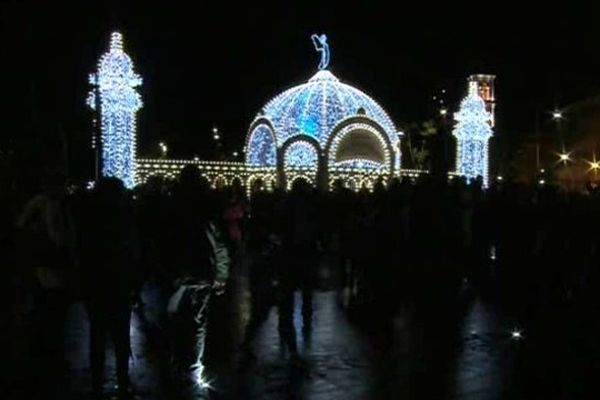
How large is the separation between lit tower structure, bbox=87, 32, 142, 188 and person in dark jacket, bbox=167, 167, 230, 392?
21.2 metres

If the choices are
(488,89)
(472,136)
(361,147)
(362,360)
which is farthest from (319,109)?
(488,89)

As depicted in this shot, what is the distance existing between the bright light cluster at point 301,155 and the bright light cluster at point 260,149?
1.06 meters

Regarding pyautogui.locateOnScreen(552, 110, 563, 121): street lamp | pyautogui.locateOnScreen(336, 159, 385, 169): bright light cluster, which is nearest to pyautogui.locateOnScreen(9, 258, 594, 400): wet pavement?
pyautogui.locateOnScreen(336, 159, 385, 169): bright light cluster

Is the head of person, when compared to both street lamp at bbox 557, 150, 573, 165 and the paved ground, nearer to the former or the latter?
the paved ground

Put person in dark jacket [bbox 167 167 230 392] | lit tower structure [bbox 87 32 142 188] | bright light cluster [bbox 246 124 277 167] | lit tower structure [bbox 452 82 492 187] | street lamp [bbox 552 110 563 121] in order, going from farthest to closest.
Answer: street lamp [bbox 552 110 563 121], lit tower structure [bbox 452 82 492 187], bright light cluster [bbox 246 124 277 167], lit tower structure [bbox 87 32 142 188], person in dark jacket [bbox 167 167 230 392]

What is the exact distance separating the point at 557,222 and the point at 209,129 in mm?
45610

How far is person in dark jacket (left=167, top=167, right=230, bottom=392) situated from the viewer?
9.12 meters

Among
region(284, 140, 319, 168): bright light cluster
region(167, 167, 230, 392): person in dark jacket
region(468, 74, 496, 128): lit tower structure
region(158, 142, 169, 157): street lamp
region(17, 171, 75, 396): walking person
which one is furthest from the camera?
region(468, 74, 496, 128): lit tower structure

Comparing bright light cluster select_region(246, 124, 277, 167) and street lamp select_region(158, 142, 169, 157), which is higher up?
street lamp select_region(158, 142, 169, 157)

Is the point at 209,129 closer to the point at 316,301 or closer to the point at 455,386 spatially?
the point at 316,301

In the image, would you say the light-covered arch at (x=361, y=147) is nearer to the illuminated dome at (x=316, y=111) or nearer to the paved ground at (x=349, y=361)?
the illuminated dome at (x=316, y=111)

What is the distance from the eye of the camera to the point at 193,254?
30.0ft

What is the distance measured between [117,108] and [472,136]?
16.4 metres

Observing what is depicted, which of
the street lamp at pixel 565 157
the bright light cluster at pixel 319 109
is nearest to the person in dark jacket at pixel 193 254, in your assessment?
the bright light cluster at pixel 319 109
